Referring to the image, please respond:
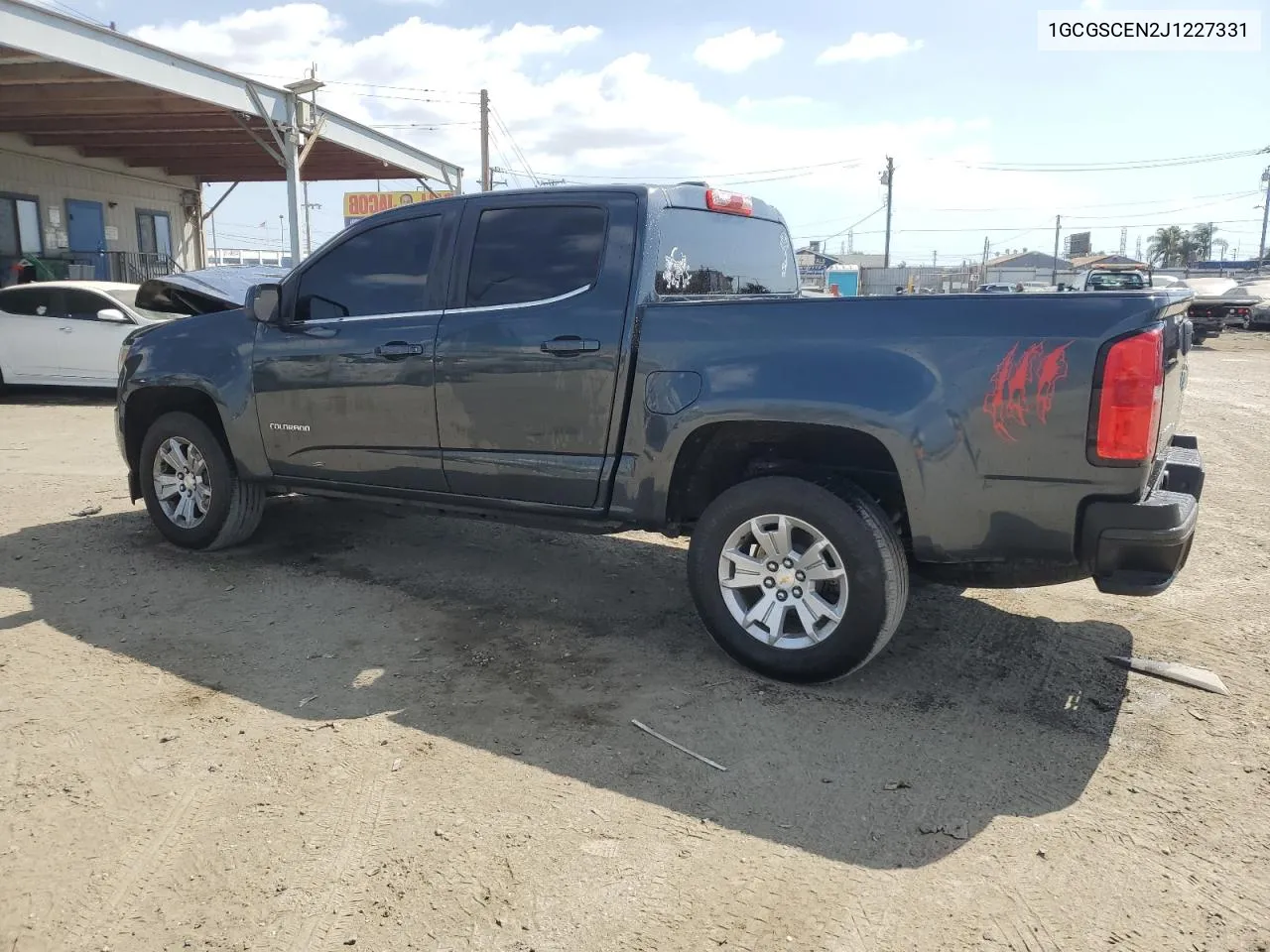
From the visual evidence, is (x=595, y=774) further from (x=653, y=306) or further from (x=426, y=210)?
(x=426, y=210)

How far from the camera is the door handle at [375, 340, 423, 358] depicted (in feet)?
15.0

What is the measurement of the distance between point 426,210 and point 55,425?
7.54 meters

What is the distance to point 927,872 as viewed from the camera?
2.67 meters

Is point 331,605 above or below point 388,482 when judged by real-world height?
below

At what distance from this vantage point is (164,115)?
56.6 feet

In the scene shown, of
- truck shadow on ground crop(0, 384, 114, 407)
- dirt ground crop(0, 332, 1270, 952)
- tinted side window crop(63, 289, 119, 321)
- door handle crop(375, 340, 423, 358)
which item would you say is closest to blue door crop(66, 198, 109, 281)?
truck shadow on ground crop(0, 384, 114, 407)

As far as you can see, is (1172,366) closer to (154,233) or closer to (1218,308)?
(1218,308)

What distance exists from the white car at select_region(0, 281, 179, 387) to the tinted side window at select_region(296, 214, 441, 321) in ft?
25.2

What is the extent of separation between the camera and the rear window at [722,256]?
14.2 feet

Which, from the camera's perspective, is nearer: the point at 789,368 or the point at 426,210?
the point at 789,368

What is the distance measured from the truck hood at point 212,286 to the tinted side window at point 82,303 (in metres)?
1.58

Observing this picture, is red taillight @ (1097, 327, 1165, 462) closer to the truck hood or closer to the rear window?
the rear window

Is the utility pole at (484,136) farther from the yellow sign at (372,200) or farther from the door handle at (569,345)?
the door handle at (569,345)


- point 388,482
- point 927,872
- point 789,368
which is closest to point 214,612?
point 388,482
